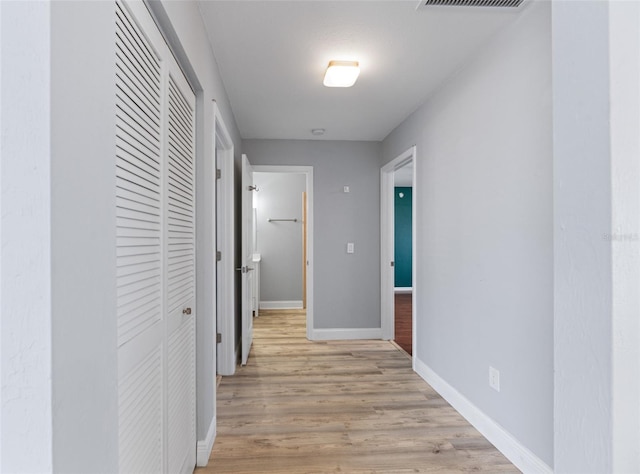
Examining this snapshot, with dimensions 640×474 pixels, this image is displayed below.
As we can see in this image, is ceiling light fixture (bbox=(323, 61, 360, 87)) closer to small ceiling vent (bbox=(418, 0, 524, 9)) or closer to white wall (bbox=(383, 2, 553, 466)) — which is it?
small ceiling vent (bbox=(418, 0, 524, 9))

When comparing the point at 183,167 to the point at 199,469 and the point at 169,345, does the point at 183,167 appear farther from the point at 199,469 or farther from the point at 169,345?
the point at 199,469

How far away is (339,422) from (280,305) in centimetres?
395

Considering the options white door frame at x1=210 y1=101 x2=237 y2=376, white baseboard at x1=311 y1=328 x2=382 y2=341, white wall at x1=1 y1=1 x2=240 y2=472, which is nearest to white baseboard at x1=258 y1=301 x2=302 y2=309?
white baseboard at x1=311 y1=328 x2=382 y2=341

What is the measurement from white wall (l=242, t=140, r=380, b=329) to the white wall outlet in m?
2.25

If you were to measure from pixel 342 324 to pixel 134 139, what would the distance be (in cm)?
360

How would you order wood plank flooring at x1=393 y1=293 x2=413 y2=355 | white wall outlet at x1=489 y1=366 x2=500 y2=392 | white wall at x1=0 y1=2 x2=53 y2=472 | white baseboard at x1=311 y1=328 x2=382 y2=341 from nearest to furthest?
1. white wall at x1=0 y1=2 x2=53 y2=472
2. white wall outlet at x1=489 y1=366 x2=500 y2=392
3. wood plank flooring at x1=393 y1=293 x2=413 y2=355
4. white baseboard at x1=311 y1=328 x2=382 y2=341

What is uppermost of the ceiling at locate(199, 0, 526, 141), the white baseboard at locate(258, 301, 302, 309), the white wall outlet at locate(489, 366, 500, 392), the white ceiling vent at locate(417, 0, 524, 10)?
the ceiling at locate(199, 0, 526, 141)

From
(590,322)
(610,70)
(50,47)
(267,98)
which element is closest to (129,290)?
(50,47)

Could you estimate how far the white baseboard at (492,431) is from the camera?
1.81m

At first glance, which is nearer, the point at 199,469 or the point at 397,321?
the point at 199,469

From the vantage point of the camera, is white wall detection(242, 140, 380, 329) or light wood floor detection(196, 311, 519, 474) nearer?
light wood floor detection(196, 311, 519, 474)

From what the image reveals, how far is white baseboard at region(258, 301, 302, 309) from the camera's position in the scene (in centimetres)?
618

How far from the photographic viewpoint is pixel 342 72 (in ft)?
7.83

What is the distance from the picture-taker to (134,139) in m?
1.13
